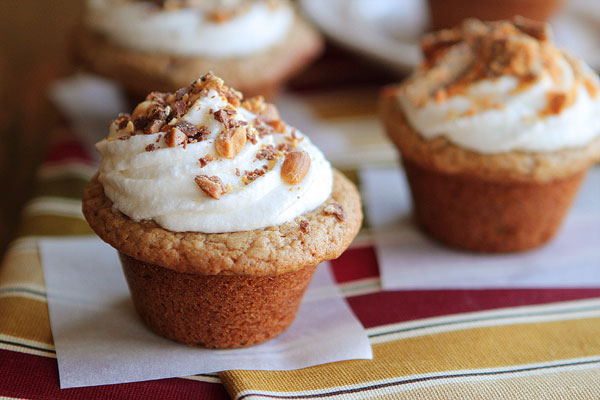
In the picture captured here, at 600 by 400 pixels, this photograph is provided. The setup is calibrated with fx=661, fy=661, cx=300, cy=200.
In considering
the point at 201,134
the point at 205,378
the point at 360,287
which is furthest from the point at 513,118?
the point at 205,378

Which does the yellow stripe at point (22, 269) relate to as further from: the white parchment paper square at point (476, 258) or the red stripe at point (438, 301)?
the white parchment paper square at point (476, 258)

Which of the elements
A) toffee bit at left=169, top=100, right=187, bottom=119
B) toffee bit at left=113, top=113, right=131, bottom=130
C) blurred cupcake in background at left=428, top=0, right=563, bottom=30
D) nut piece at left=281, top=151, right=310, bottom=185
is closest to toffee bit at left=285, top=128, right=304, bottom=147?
nut piece at left=281, top=151, right=310, bottom=185

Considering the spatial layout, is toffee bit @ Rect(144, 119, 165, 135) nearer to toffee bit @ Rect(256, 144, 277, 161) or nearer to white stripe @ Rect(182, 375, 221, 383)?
toffee bit @ Rect(256, 144, 277, 161)

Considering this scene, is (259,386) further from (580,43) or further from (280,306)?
(580,43)

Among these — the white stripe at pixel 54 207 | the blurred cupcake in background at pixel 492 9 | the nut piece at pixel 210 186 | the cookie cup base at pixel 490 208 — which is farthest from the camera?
the blurred cupcake in background at pixel 492 9

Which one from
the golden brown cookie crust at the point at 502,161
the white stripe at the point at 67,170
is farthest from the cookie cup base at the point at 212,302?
the white stripe at the point at 67,170

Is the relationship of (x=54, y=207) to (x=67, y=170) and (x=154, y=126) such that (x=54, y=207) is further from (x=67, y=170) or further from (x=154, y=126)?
(x=154, y=126)
